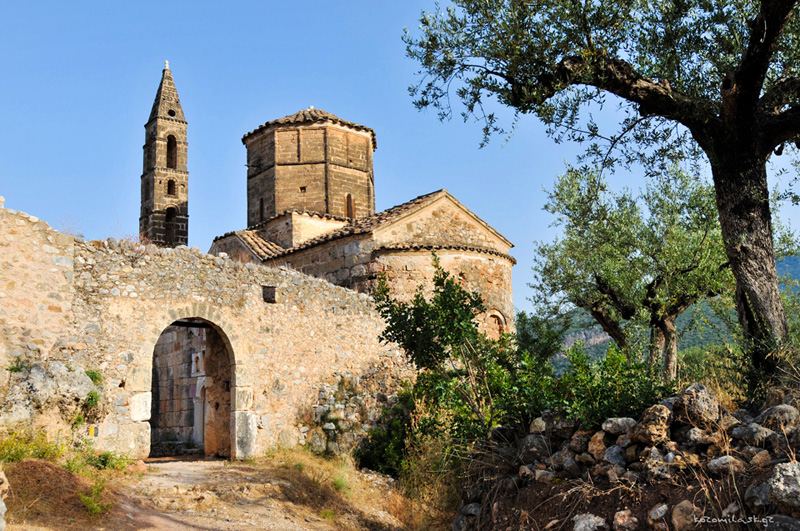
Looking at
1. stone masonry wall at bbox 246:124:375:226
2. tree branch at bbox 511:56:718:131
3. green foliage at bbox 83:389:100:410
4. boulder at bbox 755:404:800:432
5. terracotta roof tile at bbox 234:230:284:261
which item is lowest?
boulder at bbox 755:404:800:432

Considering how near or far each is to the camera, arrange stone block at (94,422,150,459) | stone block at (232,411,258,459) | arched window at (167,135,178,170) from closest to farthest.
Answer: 1. stone block at (94,422,150,459)
2. stone block at (232,411,258,459)
3. arched window at (167,135,178,170)

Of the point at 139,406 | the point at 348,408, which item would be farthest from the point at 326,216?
the point at 139,406

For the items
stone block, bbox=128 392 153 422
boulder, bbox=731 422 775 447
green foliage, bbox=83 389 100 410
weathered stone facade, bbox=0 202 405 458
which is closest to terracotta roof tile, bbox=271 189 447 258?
weathered stone facade, bbox=0 202 405 458

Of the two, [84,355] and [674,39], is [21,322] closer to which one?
[84,355]

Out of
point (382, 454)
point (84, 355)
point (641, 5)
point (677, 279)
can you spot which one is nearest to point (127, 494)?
point (84, 355)

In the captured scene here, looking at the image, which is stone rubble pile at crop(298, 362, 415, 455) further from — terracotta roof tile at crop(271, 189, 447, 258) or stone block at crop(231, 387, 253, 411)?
terracotta roof tile at crop(271, 189, 447, 258)

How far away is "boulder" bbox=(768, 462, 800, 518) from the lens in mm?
3655

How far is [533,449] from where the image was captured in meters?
5.71

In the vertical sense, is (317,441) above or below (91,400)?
below

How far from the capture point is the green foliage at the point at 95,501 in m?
6.50

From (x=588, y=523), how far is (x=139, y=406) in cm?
676

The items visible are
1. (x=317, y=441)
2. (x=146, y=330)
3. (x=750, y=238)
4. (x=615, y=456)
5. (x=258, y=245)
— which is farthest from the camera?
(x=258, y=245)

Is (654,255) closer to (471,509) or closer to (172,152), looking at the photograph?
(471,509)

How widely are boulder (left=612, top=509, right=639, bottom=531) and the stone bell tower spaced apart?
57.0 feet
